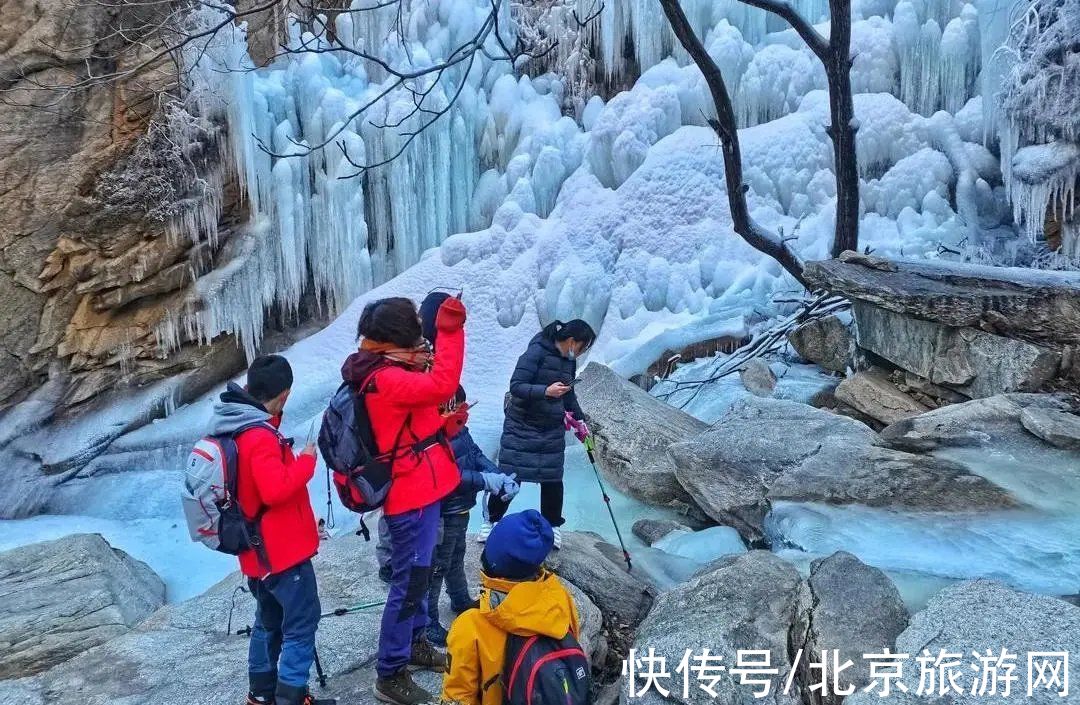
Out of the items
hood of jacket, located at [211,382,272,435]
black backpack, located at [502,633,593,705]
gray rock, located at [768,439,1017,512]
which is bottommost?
gray rock, located at [768,439,1017,512]

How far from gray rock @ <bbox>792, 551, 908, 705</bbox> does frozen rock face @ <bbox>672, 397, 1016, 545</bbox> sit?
93 cm

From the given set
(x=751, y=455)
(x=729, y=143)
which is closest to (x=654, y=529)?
(x=751, y=455)

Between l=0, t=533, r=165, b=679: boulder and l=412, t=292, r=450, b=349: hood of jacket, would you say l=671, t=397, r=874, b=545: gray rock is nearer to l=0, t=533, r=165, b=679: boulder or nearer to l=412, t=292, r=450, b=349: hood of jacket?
l=412, t=292, r=450, b=349: hood of jacket

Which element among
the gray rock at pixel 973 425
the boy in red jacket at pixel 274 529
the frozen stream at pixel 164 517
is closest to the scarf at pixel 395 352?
the boy in red jacket at pixel 274 529

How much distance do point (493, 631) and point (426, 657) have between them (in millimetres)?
871

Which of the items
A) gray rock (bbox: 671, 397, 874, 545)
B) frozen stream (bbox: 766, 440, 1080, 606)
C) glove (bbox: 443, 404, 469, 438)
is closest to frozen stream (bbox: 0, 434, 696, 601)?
gray rock (bbox: 671, 397, 874, 545)

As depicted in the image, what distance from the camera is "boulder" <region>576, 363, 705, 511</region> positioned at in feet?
16.4

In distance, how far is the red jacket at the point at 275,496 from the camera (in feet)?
6.96

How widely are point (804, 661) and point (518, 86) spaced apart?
830 centimetres

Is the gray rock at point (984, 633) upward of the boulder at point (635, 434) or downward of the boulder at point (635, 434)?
upward

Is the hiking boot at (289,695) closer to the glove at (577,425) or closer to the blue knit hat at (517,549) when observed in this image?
the blue knit hat at (517,549)

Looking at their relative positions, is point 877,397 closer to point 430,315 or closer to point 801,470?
point 801,470

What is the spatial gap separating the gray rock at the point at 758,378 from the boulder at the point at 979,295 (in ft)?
3.83

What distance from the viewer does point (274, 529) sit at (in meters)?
2.20
